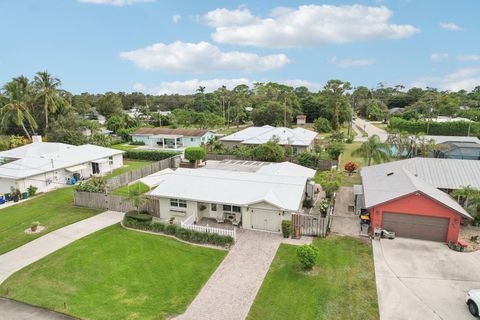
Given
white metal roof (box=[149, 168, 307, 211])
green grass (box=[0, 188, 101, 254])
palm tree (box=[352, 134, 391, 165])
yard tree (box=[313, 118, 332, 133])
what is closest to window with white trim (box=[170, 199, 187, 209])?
white metal roof (box=[149, 168, 307, 211])

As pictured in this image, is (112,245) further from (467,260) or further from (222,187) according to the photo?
(467,260)

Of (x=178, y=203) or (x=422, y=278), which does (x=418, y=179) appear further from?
(x=178, y=203)

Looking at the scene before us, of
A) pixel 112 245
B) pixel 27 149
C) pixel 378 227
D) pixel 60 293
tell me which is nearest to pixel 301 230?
pixel 378 227

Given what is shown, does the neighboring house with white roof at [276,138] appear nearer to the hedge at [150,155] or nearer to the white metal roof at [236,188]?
the hedge at [150,155]

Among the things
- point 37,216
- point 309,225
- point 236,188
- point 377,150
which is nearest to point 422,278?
point 309,225

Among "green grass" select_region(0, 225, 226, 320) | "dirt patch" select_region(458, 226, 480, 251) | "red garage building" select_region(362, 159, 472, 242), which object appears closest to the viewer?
"green grass" select_region(0, 225, 226, 320)

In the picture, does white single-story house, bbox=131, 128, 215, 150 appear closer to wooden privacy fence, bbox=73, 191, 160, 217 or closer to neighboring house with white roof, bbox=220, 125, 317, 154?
neighboring house with white roof, bbox=220, 125, 317, 154
